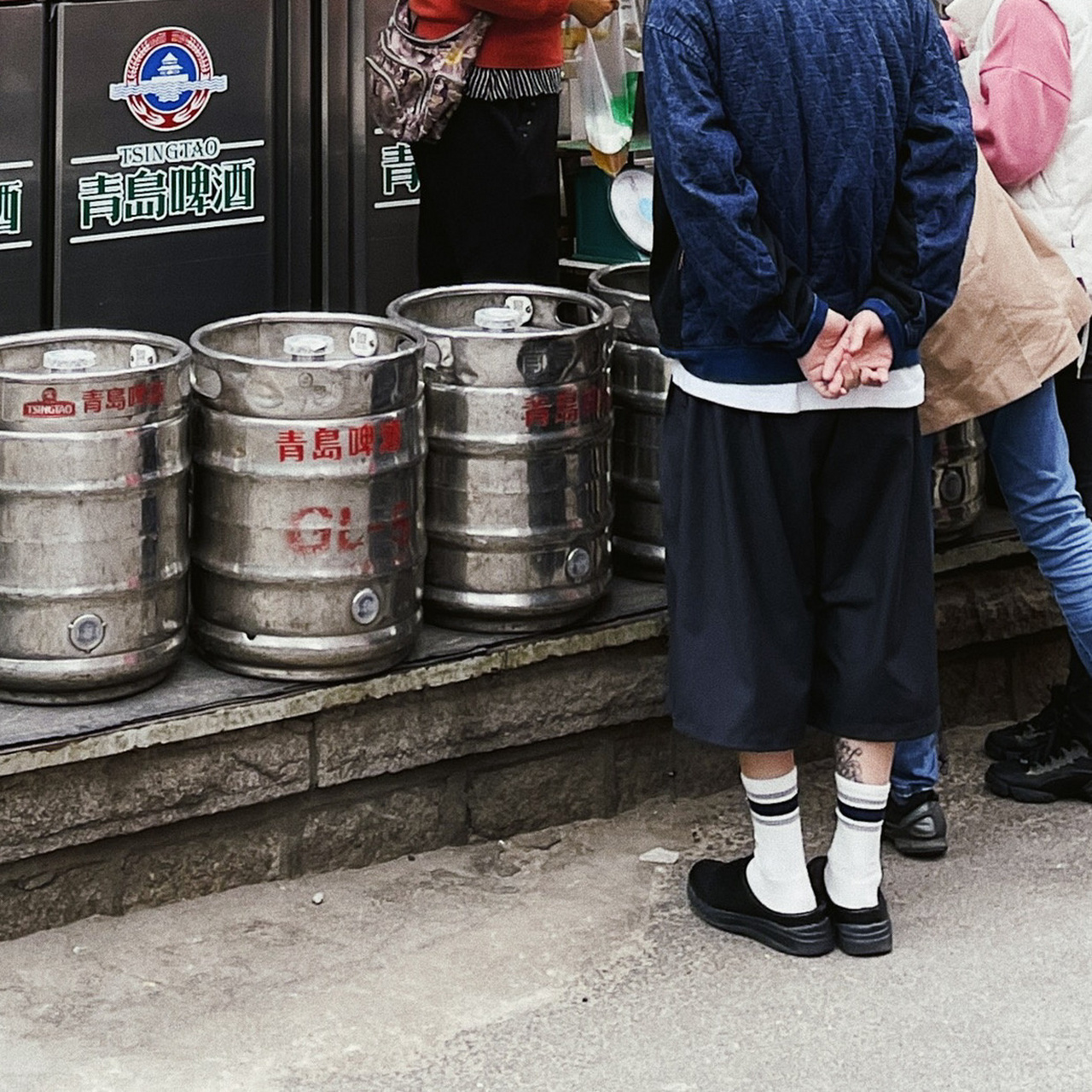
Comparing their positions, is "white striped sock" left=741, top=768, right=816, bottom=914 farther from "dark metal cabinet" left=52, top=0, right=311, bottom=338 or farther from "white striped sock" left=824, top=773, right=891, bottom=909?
"dark metal cabinet" left=52, top=0, right=311, bottom=338

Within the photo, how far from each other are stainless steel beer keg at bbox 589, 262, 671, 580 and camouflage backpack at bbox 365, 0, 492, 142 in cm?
54

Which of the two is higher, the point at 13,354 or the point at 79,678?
the point at 13,354

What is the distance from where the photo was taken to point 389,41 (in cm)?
513

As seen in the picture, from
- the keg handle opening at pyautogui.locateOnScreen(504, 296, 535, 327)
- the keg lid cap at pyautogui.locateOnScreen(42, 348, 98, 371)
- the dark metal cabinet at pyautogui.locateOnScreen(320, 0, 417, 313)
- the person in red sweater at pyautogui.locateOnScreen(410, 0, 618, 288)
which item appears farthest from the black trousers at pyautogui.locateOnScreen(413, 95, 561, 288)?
the keg lid cap at pyautogui.locateOnScreen(42, 348, 98, 371)

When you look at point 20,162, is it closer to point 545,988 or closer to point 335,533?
point 335,533

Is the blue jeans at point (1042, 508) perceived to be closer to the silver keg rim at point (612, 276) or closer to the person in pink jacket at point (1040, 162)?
the person in pink jacket at point (1040, 162)

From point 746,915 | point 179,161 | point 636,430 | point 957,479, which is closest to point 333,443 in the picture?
point 636,430

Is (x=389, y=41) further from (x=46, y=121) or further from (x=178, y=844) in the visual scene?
(x=178, y=844)

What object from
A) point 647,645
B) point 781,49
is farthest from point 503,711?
point 781,49

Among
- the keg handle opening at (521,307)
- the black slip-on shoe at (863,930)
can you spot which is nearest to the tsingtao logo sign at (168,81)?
the keg handle opening at (521,307)

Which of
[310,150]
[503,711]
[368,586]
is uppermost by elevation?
[310,150]

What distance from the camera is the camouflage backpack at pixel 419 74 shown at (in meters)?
5.02

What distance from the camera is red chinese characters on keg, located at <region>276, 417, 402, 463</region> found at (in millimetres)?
4121

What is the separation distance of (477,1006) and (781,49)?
1.77 meters
